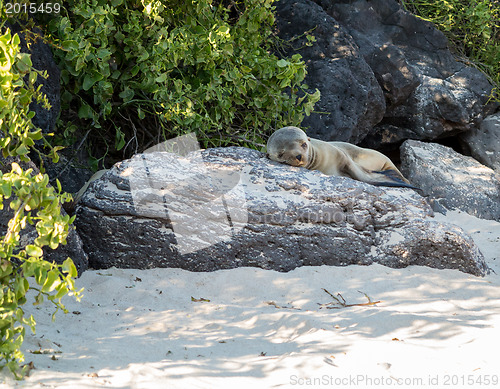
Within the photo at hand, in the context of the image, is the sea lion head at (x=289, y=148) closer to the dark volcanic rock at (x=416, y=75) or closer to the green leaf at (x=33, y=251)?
the green leaf at (x=33, y=251)

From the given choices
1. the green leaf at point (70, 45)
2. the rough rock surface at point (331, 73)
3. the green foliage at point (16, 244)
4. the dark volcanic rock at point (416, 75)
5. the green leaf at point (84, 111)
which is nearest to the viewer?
the green foliage at point (16, 244)

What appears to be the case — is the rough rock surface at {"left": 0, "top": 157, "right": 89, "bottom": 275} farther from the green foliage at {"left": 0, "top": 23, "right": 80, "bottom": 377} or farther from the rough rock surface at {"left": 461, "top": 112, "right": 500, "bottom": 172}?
the rough rock surface at {"left": 461, "top": 112, "right": 500, "bottom": 172}

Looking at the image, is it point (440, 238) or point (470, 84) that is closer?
point (440, 238)

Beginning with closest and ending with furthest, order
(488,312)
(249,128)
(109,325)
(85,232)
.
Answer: (109,325) → (488,312) → (85,232) → (249,128)

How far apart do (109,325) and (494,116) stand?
737 centimetres

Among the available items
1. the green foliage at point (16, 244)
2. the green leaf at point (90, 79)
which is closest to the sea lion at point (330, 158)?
the green leaf at point (90, 79)

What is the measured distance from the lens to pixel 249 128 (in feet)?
20.9

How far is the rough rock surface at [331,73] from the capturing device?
279 inches

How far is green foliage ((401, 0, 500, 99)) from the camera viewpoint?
29.2 ft

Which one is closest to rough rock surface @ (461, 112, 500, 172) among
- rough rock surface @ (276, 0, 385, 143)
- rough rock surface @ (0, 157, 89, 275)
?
rough rock surface @ (276, 0, 385, 143)

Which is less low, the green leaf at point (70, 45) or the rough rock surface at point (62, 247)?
the green leaf at point (70, 45)

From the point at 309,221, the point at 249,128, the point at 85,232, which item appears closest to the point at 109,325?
the point at 85,232

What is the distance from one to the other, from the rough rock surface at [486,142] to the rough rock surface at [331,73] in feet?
6.27

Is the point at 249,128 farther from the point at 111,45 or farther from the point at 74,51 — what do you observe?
the point at 74,51
